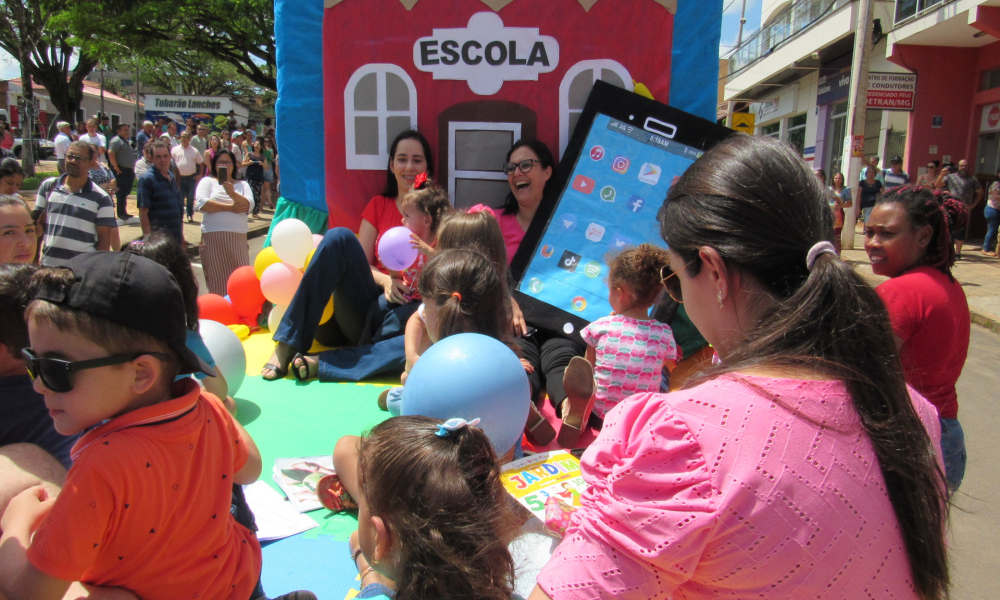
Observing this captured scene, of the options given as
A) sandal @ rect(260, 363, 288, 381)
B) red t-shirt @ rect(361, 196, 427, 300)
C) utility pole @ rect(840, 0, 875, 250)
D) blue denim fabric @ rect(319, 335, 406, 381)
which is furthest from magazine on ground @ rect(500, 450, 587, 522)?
utility pole @ rect(840, 0, 875, 250)

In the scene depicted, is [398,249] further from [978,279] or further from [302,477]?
[978,279]

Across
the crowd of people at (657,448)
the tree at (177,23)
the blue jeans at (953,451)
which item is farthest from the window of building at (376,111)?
the tree at (177,23)

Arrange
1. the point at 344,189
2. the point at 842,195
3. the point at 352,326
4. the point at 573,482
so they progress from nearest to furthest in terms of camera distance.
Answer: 1. the point at 573,482
2. the point at 352,326
3. the point at 344,189
4. the point at 842,195

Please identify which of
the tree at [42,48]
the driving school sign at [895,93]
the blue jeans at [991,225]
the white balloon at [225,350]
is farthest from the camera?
the tree at [42,48]

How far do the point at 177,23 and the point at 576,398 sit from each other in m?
18.0

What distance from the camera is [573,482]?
7.37 feet

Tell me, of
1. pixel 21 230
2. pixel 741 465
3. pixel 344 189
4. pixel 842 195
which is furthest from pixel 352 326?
pixel 842 195

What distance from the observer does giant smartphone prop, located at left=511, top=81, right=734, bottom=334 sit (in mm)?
4105

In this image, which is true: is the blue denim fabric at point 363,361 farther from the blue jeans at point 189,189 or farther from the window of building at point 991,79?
the window of building at point 991,79

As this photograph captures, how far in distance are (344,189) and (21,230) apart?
2172 millimetres

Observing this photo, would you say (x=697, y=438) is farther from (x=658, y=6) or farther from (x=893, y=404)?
(x=658, y=6)

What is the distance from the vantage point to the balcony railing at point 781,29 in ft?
56.5

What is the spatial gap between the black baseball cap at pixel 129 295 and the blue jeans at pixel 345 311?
2.22 metres

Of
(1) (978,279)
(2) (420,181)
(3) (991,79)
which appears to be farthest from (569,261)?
(3) (991,79)
